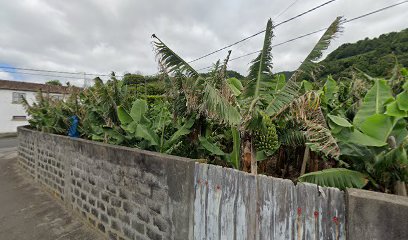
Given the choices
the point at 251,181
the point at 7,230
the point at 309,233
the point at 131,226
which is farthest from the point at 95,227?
the point at 309,233

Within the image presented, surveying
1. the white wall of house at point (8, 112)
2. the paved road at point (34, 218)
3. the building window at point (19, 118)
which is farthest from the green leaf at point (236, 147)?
the building window at point (19, 118)

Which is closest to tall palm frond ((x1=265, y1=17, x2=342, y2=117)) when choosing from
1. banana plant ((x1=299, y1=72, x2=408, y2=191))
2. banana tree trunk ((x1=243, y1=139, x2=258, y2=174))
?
banana tree trunk ((x1=243, y1=139, x2=258, y2=174))

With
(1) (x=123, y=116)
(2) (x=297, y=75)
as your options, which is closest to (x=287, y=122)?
(2) (x=297, y=75)

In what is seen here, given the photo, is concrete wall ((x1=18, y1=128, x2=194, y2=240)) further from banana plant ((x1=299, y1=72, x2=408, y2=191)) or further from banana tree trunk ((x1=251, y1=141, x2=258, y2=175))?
banana plant ((x1=299, y1=72, x2=408, y2=191))

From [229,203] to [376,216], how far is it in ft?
4.10

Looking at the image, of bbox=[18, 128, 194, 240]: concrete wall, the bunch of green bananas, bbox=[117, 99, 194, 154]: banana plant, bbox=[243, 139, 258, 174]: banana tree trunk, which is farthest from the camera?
bbox=[117, 99, 194, 154]: banana plant

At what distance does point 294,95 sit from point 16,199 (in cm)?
766

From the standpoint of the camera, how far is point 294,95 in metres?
2.64

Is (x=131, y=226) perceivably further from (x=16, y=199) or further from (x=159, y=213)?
(x=16, y=199)

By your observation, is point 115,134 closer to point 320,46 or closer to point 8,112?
point 320,46

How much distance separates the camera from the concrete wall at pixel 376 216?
1501 millimetres

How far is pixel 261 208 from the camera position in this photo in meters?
2.24

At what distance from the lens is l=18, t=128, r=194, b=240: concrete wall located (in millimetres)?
3018

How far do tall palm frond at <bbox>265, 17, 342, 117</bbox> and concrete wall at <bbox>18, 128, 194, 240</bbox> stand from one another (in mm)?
1116
